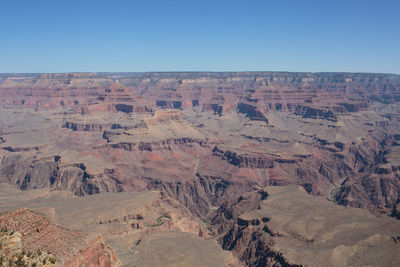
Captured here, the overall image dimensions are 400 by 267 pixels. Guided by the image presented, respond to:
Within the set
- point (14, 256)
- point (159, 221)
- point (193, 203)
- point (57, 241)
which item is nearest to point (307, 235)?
point (159, 221)

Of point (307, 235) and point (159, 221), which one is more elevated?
point (307, 235)

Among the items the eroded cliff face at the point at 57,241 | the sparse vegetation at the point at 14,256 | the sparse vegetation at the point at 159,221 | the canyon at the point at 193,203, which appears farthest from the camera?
the sparse vegetation at the point at 159,221

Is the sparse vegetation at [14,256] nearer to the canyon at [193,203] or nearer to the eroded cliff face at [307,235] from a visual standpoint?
the canyon at [193,203]

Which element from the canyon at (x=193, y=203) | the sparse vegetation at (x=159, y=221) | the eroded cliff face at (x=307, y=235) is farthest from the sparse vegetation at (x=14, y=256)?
the sparse vegetation at (x=159, y=221)

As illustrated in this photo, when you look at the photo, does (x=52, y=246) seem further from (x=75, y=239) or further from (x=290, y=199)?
(x=290, y=199)

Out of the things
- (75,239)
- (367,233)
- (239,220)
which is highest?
(75,239)

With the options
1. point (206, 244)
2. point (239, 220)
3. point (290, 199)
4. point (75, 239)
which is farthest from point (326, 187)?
point (75, 239)

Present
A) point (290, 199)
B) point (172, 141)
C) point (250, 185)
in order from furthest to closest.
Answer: point (172, 141) → point (250, 185) → point (290, 199)

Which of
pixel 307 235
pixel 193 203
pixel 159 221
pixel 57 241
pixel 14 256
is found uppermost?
pixel 14 256

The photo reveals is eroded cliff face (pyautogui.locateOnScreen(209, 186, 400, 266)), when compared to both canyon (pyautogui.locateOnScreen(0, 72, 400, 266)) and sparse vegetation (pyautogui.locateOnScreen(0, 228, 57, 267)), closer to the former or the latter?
canyon (pyautogui.locateOnScreen(0, 72, 400, 266))

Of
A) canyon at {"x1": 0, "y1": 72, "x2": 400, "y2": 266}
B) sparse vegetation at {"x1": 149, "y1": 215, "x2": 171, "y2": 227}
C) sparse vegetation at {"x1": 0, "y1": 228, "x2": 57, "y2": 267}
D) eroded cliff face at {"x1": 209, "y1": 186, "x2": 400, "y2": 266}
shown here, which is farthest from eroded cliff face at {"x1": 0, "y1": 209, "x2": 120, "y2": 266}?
sparse vegetation at {"x1": 149, "y1": 215, "x2": 171, "y2": 227}

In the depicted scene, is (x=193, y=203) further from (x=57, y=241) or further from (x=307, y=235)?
(x=57, y=241)
